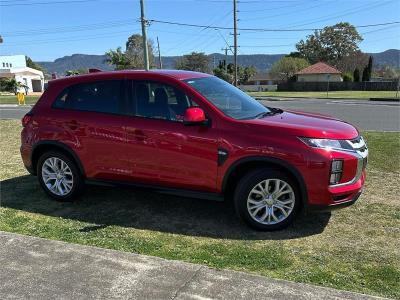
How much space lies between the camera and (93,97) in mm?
5797

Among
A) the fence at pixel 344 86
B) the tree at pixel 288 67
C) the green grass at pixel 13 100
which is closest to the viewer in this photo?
the green grass at pixel 13 100

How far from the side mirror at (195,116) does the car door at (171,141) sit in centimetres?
8

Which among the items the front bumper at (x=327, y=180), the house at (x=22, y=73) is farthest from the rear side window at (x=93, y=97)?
the house at (x=22, y=73)

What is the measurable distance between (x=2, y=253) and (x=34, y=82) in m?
84.8

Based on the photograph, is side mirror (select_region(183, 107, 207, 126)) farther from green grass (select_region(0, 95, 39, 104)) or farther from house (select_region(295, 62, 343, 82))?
house (select_region(295, 62, 343, 82))

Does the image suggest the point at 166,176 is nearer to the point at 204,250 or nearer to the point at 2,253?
the point at 204,250

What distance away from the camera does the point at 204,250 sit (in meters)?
4.41

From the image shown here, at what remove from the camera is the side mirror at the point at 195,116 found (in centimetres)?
482

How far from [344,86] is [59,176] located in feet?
215

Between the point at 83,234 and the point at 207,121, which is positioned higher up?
the point at 207,121

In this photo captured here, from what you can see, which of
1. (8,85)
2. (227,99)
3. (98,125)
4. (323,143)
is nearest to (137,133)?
(98,125)

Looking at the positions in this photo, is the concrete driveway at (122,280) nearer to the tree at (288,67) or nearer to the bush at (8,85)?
the bush at (8,85)

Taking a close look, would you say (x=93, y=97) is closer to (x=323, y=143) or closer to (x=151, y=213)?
(x=151, y=213)

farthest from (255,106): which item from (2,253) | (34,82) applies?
(34,82)
